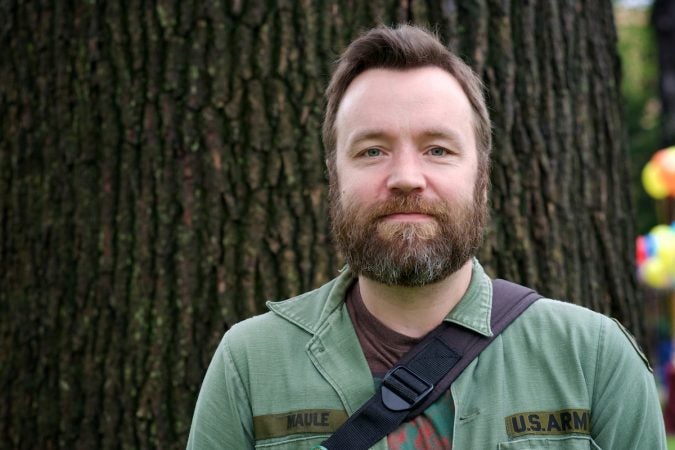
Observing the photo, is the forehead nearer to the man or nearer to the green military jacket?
the man

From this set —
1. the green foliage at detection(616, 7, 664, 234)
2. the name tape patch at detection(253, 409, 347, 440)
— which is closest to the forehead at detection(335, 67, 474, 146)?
the name tape patch at detection(253, 409, 347, 440)

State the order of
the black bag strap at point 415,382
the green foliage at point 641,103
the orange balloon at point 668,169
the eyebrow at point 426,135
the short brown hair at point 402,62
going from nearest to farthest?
the black bag strap at point 415,382 < the eyebrow at point 426,135 < the short brown hair at point 402,62 < the orange balloon at point 668,169 < the green foliage at point 641,103

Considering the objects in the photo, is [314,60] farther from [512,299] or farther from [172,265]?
[512,299]

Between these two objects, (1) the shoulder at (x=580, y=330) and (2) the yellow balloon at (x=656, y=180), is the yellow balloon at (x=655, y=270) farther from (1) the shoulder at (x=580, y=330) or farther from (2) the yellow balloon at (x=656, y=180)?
(1) the shoulder at (x=580, y=330)

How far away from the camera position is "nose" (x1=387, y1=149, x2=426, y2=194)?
2219 millimetres

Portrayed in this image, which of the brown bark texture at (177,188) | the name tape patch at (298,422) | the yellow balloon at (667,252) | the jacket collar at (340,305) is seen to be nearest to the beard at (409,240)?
the jacket collar at (340,305)

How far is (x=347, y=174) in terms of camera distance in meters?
2.37

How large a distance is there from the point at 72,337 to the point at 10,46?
1280 millimetres

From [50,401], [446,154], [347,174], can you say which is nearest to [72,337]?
[50,401]

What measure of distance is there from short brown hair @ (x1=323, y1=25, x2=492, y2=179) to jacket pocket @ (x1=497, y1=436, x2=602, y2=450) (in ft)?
2.58

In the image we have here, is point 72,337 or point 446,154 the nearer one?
point 446,154

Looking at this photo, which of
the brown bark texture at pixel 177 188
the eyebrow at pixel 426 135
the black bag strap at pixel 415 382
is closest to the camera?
the black bag strap at pixel 415 382

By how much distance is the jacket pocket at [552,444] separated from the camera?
2189mm

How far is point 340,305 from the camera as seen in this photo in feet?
8.17
